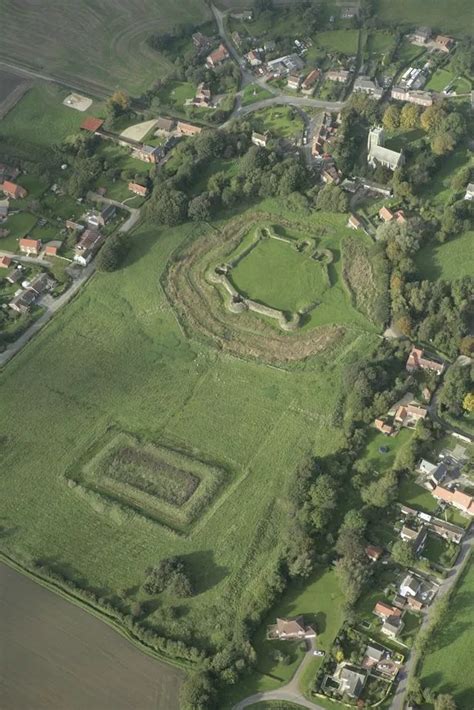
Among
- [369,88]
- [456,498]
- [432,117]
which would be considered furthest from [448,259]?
[369,88]

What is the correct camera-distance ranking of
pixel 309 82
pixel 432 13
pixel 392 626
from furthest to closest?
pixel 432 13 → pixel 309 82 → pixel 392 626

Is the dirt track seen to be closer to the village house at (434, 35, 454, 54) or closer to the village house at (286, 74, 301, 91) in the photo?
the village house at (286, 74, 301, 91)

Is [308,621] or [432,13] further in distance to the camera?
[432,13]

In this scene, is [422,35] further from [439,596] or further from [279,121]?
[439,596]

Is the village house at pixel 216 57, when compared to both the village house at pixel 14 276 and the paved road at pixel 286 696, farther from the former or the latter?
the paved road at pixel 286 696

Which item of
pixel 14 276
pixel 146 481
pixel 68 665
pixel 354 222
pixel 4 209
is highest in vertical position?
pixel 4 209
